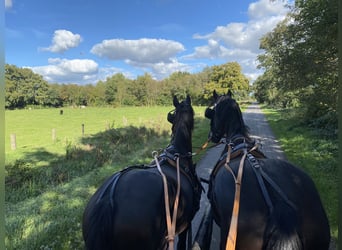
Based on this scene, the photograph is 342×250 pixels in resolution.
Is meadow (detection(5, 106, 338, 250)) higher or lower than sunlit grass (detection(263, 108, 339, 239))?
lower

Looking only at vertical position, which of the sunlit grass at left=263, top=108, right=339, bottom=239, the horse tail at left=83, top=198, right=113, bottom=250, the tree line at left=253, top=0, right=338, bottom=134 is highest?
the tree line at left=253, top=0, right=338, bottom=134

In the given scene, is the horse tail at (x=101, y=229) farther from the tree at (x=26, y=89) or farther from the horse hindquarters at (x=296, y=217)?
the tree at (x=26, y=89)

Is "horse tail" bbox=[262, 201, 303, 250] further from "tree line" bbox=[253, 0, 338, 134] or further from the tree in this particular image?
the tree

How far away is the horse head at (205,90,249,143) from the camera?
3.83 meters

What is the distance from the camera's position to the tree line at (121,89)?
44594 mm

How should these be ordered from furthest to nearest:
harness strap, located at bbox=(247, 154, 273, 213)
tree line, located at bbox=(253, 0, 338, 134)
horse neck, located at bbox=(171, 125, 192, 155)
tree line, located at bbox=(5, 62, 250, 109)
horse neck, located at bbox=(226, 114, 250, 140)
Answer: tree line, located at bbox=(5, 62, 250, 109) → tree line, located at bbox=(253, 0, 338, 134) → horse neck, located at bbox=(171, 125, 192, 155) → horse neck, located at bbox=(226, 114, 250, 140) → harness strap, located at bbox=(247, 154, 273, 213)

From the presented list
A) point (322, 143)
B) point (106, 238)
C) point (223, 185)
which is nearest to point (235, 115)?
point (223, 185)

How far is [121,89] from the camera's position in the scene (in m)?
88.4

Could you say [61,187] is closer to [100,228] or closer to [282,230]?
[100,228]

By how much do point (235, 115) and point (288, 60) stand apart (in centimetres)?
716

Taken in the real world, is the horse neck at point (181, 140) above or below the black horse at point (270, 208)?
above

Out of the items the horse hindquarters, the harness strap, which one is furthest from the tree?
the horse hindquarters

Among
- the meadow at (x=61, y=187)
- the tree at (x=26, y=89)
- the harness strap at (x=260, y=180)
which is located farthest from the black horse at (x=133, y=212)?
the tree at (x=26, y=89)

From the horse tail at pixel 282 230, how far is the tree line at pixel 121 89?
38919mm
